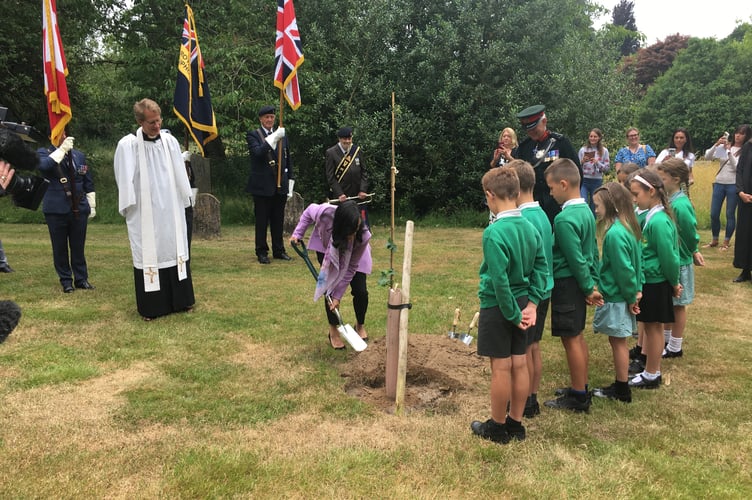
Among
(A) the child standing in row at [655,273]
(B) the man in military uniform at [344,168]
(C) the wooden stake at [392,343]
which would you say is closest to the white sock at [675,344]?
(A) the child standing in row at [655,273]

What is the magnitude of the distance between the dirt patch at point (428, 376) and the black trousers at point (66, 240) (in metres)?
4.31

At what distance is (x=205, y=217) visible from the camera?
12258mm

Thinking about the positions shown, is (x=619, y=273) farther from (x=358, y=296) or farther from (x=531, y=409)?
(x=358, y=296)

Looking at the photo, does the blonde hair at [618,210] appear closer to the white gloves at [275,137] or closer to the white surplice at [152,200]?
the white surplice at [152,200]

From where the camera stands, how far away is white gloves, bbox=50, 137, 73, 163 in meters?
6.66

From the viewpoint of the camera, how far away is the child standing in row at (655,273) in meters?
4.37

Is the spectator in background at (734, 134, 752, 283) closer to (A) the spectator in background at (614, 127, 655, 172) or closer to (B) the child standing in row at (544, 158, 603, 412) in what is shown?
(A) the spectator in background at (614, 127, 655, 172)

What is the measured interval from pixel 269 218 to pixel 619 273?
276 inches

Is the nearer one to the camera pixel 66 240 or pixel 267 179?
pixel 66 240

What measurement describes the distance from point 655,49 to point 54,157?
51883mm

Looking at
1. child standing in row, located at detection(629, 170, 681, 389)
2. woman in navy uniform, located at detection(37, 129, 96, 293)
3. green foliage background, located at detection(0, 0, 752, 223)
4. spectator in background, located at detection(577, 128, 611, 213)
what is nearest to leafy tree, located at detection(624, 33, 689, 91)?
green foliage background, located at detection(0, 0, 752, 223)

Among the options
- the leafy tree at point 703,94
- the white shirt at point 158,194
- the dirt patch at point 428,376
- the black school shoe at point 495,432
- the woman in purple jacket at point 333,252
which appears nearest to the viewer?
the black school shoe at point 495,432

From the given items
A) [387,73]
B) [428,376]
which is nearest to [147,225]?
[428,376]

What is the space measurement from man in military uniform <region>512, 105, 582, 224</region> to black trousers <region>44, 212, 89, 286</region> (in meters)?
5.41
